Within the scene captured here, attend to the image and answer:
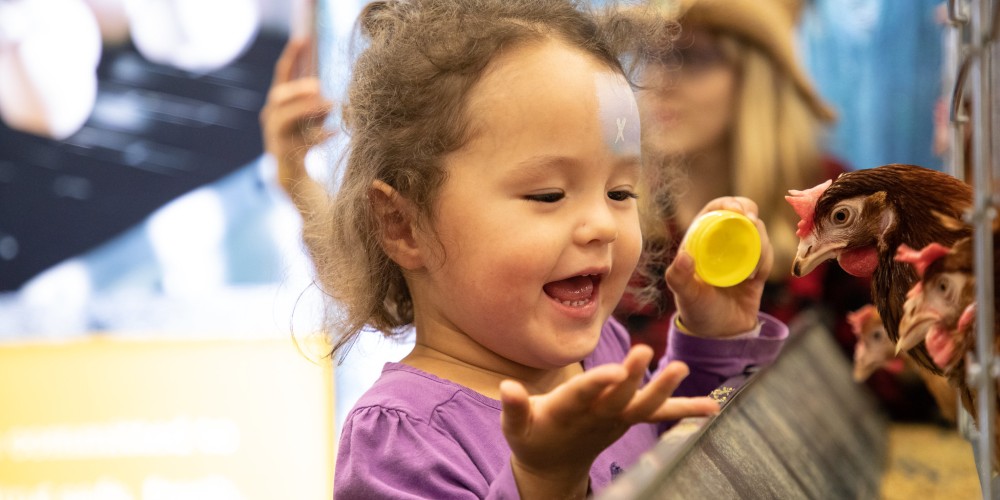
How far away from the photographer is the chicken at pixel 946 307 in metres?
0.48

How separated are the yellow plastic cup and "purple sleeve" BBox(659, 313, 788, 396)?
0.28 ft

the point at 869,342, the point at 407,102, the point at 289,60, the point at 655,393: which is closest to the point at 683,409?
the point at 655,393

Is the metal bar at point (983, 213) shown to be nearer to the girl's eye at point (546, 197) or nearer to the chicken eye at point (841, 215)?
the chicken eye at point (841, 215)

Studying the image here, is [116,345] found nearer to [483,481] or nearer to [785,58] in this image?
[785,58]

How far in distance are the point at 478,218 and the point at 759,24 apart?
3.79ft

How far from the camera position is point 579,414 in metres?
0.51

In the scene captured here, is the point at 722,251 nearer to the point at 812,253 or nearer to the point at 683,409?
the point at 812,253

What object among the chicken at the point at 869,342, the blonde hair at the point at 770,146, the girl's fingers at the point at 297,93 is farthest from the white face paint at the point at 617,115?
the blonde hair at the point at 770,146

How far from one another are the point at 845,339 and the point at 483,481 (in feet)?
4.04

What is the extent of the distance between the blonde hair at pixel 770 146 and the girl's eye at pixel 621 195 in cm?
95

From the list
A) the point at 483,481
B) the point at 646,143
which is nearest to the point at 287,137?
the point at 646,143

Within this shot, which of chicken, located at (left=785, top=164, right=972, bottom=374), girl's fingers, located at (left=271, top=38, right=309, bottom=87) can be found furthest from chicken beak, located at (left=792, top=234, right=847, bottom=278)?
girl's fingers, located at (left=271, top=38, right=309, bottom=87)

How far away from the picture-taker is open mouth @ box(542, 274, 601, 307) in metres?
0.71

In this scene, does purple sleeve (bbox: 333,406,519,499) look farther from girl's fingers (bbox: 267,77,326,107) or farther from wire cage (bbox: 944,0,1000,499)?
girl's fingers (bbox: 267,77,326,107)
